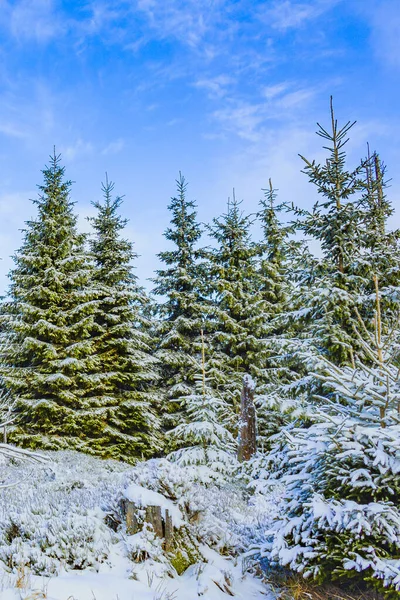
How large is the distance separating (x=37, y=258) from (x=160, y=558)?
13.3 meters

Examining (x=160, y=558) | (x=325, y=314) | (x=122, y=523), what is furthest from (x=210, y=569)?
(x=325, y=314)

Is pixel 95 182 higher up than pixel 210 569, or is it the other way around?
pixel 95 182

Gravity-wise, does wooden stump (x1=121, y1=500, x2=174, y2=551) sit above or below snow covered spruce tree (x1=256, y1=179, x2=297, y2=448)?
below

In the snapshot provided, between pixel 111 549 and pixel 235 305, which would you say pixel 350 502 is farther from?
pixel 235 305

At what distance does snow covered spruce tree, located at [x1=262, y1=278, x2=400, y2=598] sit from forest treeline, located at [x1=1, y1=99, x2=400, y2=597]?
0.02 meters

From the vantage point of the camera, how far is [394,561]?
2848 millimetres

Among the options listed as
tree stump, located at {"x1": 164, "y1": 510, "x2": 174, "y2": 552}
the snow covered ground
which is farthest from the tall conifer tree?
tree stump, located at {"x1": 164, "y1": 510, "x2": 174, "y2": 552}

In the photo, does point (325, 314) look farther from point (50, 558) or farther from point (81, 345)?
point (81, 345)

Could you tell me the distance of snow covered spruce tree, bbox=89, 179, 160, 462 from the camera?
14234mm

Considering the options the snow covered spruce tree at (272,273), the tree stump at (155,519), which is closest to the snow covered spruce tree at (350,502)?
the tree stump at (155,519)

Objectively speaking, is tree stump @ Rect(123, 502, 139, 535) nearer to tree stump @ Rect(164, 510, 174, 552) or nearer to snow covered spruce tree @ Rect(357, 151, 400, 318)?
tree stump @ Rect(164, 510, 174, 552)

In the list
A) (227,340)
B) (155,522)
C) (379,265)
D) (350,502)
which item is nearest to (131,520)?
(155,522)

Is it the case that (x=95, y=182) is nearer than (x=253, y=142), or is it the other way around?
(x=253, y=142)

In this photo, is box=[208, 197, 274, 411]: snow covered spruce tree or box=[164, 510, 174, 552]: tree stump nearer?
box=[164, 510, 174, 552]: tree stump
